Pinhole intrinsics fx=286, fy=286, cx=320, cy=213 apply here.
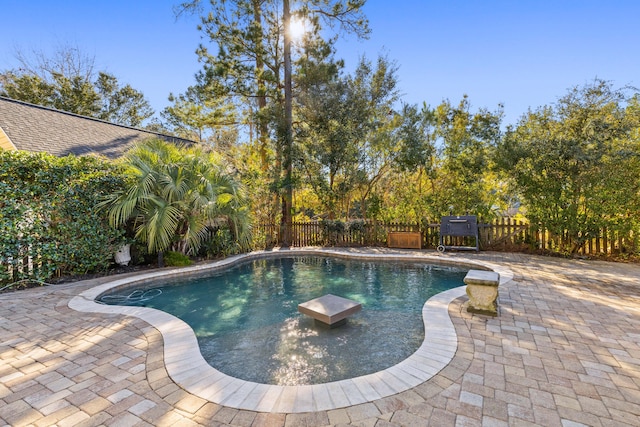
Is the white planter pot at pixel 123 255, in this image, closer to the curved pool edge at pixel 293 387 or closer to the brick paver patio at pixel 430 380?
the brick paver patio at pixel 430 380

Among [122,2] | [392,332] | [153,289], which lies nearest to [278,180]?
[153,289]

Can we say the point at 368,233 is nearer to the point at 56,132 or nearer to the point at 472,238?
the point at 472,238

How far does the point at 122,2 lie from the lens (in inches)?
421

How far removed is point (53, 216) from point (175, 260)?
2493 millimetres

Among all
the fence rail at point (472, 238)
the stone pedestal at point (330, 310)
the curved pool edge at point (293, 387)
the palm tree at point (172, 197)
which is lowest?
the curved pool edge at point (293, 387)

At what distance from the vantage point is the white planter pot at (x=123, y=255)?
665cm

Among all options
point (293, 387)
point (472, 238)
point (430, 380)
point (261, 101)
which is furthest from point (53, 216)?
point (472, 238)

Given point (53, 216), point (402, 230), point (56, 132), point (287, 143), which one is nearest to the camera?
point (53, 216)

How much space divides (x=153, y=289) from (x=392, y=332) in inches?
186

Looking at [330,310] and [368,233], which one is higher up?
[368,233]

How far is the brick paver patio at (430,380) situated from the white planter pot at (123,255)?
7.86 feet

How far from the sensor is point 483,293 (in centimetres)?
388

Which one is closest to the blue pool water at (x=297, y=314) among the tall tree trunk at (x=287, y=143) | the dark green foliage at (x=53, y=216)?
the dark green foliage at (x=53, y=216)

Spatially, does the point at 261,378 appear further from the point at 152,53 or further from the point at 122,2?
the point at 152,53
